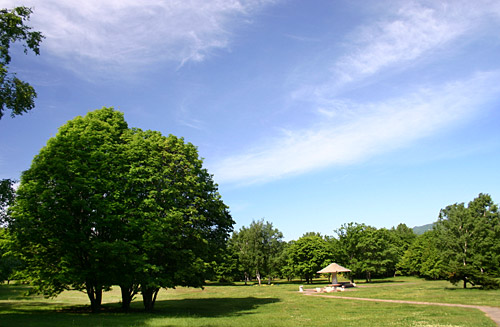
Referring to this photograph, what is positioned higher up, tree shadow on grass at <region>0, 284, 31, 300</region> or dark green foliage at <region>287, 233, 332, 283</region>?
dark green foliage at <region>287, 233, 332, 283</region>

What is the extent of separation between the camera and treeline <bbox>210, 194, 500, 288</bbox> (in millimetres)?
44928

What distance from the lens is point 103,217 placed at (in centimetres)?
2759

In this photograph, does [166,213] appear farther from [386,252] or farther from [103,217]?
[386,252]

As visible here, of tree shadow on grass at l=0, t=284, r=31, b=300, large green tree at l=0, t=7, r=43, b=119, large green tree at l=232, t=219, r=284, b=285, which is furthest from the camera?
large green tree at l=232, t=219, r=284, b=285

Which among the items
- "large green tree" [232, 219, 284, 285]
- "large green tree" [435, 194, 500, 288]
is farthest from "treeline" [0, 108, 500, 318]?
"large green tree" [232, 219, 284, 285]

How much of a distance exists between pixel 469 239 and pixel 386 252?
3375 centimetres

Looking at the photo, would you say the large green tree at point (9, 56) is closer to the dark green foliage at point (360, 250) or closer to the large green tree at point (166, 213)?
the large green tree at point (166, 213)

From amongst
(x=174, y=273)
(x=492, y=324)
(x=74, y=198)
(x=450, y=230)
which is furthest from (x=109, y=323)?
(x=450, y=230)

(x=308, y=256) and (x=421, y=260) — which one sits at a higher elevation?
(x=308, y=256)

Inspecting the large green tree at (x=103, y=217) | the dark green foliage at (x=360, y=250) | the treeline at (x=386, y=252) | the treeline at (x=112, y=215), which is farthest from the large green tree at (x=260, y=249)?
the large green tree at (x=103, y=217)

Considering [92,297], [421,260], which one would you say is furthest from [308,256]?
[92,297]

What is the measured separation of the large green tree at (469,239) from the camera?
44438 millimetres

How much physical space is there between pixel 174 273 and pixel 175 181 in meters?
8.51

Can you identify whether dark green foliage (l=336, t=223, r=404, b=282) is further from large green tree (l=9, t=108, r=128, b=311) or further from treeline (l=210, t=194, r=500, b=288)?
large green tree (l=9, t=108, r=128, b=311)
